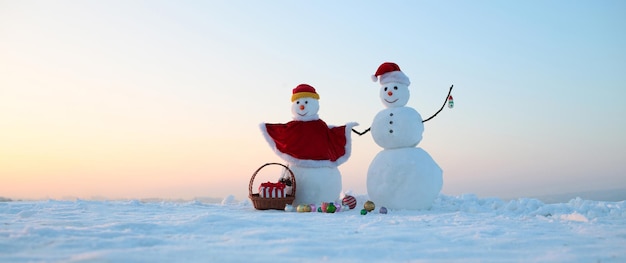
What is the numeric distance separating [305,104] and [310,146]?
0.72 m

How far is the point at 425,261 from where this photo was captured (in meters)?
3.21

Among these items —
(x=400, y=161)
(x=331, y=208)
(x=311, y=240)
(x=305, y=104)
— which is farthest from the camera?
(x=305, y=104)

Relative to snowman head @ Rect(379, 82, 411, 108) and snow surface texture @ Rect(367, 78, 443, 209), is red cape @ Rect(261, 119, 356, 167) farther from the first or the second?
snowman head @ Rect(379, 82, 411, 108)

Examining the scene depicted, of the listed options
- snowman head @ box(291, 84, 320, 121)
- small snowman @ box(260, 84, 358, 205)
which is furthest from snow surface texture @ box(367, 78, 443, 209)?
snowman head @ box(291, 84, 320, 121)

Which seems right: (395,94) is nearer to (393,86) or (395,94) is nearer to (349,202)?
(393,86)

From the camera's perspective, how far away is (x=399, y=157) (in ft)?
24.9

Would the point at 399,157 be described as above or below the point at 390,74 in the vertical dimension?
below

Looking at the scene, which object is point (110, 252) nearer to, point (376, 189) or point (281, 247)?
point (281, 247)

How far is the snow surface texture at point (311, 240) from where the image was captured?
3.31m

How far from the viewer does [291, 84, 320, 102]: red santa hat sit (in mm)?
8172

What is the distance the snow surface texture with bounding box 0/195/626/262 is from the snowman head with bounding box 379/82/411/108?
271 centimetres

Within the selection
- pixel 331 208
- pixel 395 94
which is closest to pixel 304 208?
pixel 331 208

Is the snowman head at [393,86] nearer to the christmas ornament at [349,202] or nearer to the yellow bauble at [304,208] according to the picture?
the christmas ornament at [349,202]

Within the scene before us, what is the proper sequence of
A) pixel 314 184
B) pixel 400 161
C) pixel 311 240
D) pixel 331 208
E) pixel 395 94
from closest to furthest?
pixel 311 240, pixel 331 208, pixel 400 161, pixel 314 184, pixel 395 94
